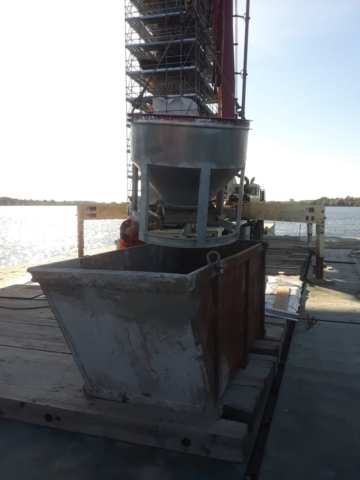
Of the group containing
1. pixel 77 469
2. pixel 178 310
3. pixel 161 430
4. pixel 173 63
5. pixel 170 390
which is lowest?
pixel 77 469

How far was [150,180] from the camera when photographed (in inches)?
167

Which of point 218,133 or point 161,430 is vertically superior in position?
point 218,133

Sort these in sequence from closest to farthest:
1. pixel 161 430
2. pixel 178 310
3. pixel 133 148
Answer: pixel 178 310 < pixel 161 430 < pixel 133 148

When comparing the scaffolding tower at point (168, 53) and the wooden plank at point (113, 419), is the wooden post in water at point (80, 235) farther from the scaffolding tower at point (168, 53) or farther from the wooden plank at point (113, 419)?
the scaffolding tower at point (168, 53)

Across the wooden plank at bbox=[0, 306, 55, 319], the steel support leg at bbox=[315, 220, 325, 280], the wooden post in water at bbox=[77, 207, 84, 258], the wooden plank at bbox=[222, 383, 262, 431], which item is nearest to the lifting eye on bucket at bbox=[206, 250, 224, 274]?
the wooden plank at bbox=[222, 383, 262, 431]

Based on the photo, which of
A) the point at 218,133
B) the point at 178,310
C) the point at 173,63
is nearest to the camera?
the point at 178,310

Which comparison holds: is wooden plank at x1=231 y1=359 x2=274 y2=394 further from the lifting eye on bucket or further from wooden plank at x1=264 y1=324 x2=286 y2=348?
the lifting eye on bucket

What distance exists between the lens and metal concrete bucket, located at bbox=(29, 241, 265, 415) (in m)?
2.69

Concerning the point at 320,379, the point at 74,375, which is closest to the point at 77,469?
the point at 74,375

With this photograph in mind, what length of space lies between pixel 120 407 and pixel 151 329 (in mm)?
752

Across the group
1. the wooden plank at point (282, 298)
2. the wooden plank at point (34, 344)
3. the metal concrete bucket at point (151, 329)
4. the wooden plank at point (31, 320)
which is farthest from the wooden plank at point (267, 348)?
the wooden plank at point (31, 320)

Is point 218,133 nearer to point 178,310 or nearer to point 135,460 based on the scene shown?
point 178,310

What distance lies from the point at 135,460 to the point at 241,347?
1385 millimetres

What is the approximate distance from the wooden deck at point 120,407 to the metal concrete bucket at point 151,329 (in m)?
0.13
